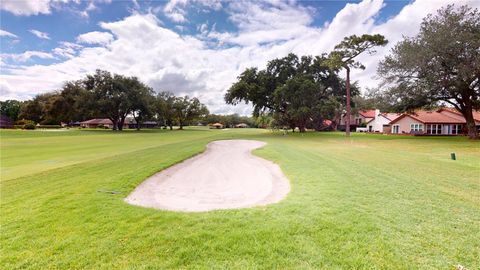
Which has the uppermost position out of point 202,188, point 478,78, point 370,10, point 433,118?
point 370,10

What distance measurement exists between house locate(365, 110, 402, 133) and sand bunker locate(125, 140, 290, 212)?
53.0 meters

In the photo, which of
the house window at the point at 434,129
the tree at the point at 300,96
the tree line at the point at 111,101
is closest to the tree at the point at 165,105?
the tree line at the point at 111,101

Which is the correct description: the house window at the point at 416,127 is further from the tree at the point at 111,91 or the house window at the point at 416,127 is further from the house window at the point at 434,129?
the tree at the point at 111,91

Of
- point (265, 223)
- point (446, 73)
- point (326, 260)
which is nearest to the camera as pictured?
point (326, 260)

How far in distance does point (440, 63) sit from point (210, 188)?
100 feet

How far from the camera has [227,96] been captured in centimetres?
4550

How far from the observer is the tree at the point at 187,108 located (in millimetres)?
82688

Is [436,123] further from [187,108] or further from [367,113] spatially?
[187,108]

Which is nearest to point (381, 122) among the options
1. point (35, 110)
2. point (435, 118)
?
point (435, 118)

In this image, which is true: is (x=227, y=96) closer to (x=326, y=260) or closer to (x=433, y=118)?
(x=433, y=118)

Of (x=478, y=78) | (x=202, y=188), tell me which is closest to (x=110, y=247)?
(x=202, y=188)

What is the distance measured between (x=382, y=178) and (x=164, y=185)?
23.9 ft

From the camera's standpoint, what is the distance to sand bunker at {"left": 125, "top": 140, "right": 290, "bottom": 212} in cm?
627

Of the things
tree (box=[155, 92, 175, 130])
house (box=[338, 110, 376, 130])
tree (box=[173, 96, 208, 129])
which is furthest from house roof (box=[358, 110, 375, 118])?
tree (box=[155, 92, 175, 130])
